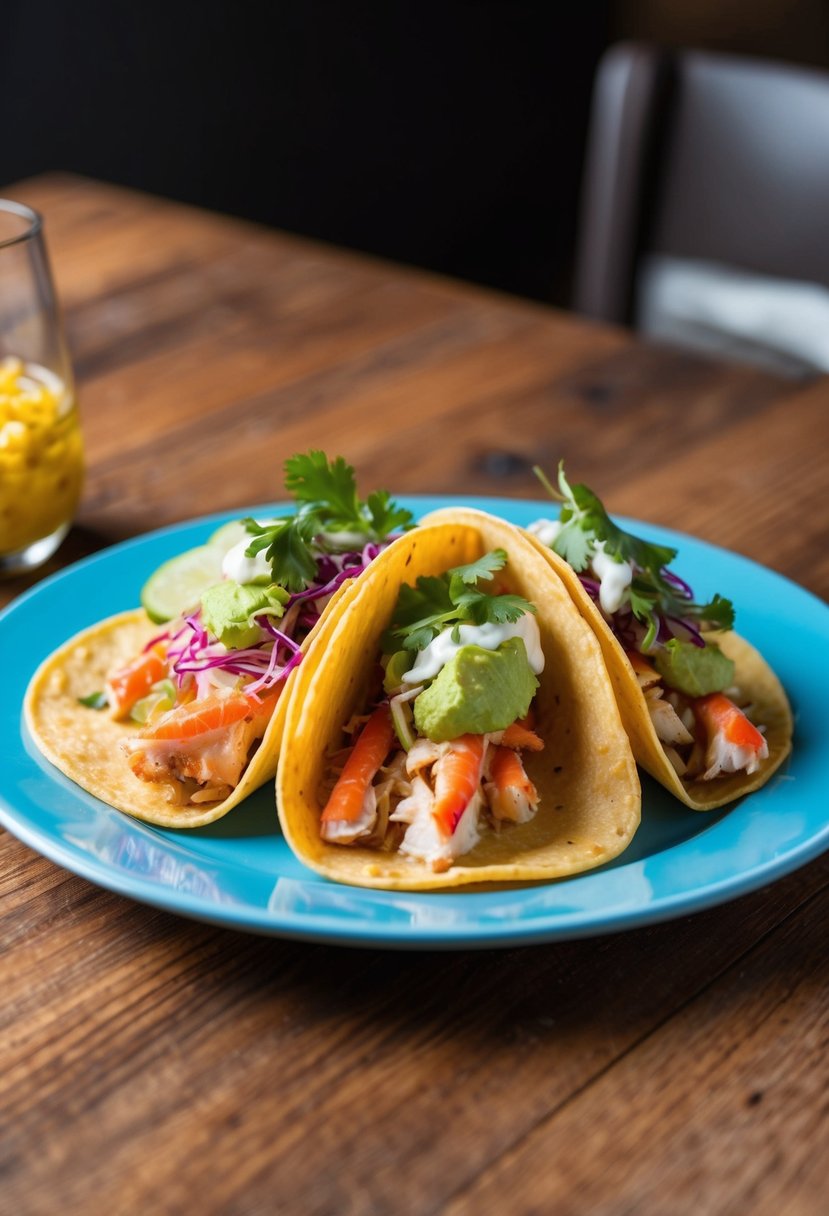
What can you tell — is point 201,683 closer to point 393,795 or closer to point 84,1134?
point 393,795

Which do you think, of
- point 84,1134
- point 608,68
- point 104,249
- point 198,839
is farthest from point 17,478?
point 608,68

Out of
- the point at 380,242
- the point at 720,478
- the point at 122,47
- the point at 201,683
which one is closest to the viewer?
the point at 201,683

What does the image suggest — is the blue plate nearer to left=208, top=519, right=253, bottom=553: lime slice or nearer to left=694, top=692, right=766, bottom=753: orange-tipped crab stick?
left=694, top=692, right=766, bottom=753: orange-tipped crab stick

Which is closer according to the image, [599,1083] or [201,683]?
[599,1083]

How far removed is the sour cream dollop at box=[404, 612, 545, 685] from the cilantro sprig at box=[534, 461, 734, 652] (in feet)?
0.50

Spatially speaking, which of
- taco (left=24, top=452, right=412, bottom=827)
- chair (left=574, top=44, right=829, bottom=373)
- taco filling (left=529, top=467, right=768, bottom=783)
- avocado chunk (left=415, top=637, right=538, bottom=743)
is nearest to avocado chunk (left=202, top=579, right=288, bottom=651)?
taco (left=24, top=452, right=412, bottom=827)

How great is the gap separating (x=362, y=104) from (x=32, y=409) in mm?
5089

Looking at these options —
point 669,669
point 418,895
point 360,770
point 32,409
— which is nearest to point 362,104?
point 32,409

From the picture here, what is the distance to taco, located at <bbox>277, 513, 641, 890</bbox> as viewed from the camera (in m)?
1.42

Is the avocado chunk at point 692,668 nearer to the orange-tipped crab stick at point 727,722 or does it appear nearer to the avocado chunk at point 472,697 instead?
the orange-tipped crab stick at point 727,722

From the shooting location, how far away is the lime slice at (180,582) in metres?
1.79

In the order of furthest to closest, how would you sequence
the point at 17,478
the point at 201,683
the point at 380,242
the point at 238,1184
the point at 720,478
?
1. the point at 380,242
2. the point at 720,478
3. the point at 17,478
4. the point at 201,683
5. the point at 238,1184

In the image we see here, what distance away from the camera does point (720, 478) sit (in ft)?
7.94

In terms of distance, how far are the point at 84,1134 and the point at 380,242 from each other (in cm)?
642
